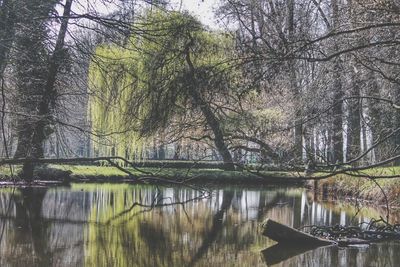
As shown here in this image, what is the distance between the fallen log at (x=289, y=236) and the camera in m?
7.57

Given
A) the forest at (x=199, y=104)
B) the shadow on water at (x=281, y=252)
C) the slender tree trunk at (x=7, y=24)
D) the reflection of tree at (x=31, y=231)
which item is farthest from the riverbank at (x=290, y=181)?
the slender tree trunk at (x=7, y=24)

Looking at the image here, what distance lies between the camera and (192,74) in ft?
16.5

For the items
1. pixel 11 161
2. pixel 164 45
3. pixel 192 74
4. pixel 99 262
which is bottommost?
pixel 99 262

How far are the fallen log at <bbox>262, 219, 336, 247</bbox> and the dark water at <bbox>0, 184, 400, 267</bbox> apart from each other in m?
0.15

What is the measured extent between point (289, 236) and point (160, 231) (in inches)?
80.2

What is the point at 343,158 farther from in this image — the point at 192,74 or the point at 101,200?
the point at 192,74

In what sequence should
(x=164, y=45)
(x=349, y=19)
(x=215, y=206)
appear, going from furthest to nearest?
1. (x=215, y=206)
2. (x=349, y=19)
3. (x=164, y=45)

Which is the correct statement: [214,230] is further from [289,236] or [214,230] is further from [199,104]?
[199,104]

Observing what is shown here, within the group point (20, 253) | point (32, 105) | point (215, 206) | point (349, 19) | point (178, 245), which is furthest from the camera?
point (215, 206)

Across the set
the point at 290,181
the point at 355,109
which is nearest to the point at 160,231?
the point at 355,109

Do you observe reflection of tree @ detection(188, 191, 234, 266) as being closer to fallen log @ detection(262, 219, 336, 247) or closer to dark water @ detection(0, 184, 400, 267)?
dark water @ detection(0, 184, 400, 267)

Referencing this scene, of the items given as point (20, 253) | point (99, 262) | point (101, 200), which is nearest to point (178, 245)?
point (99, 262)

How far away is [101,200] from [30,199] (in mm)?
1601

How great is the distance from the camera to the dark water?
6609 millimetres
